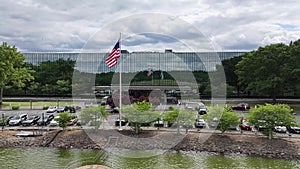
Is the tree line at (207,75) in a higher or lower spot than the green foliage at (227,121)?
higher

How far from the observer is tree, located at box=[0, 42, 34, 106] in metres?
45.2

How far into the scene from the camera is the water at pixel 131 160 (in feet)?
72.6

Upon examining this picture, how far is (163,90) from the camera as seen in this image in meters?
54.5

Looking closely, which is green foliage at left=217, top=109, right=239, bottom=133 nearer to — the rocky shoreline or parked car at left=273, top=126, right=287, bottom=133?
the rocky shoreline

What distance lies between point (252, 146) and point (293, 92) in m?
31.7

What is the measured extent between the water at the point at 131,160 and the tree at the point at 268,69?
22.3 meters

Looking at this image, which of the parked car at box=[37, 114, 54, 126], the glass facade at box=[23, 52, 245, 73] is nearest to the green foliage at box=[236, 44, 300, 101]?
the glass facade at box=[23, 52, 245, 73]

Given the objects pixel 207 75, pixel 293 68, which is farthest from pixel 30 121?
pixel 207 75

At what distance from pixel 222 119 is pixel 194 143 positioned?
3.21 meters

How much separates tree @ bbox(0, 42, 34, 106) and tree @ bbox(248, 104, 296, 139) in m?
34.0

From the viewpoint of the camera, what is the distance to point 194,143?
89.4ft

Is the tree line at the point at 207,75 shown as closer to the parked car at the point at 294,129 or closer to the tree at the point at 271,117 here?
the parked car at the point at 294,129

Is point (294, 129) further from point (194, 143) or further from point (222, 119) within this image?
point (194, 143)

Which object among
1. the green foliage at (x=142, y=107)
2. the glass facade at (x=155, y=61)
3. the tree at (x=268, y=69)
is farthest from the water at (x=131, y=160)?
the glass facade at (x=155, y=61)
